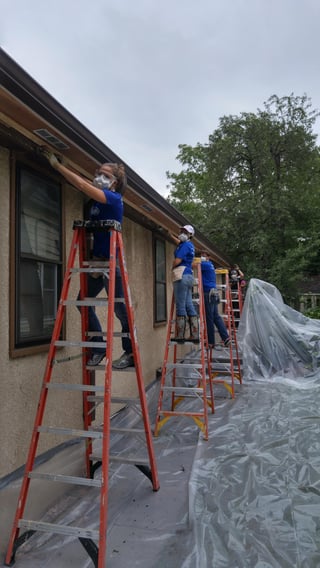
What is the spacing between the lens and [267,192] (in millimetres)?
15406

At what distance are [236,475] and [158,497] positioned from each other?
2.19 feet

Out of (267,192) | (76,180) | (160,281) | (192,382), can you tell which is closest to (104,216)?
(76,180)

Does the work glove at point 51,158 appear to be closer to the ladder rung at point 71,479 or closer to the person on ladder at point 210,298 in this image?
the ladder rung at point 71,479

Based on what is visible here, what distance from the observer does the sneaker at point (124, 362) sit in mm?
2574

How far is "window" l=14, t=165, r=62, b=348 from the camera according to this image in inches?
101

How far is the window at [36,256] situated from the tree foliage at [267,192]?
1218 cm

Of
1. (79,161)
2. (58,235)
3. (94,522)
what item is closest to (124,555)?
(94,522)

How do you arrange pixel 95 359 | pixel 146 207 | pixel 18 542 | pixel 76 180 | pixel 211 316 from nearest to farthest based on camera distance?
pixel 18 542 < pixel 76 180 < pixel 95 359 < pixel 146 207 < pixel 211 316

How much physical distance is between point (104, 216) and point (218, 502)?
2.12 meters

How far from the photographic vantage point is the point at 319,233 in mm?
15031

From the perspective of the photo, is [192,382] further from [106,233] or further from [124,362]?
[106,233]

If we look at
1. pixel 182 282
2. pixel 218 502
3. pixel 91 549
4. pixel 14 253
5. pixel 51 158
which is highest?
pixel 51 158

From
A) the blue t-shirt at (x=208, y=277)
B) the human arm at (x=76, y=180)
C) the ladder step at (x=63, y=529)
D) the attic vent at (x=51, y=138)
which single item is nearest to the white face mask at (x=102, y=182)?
the human arm at (x=76, y=180)

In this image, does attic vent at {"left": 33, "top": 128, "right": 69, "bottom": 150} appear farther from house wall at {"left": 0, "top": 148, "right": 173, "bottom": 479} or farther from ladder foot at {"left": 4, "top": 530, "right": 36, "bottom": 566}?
ladder foot at {"left": 4, "top": 530, "right": 36, "bottom": 566}
